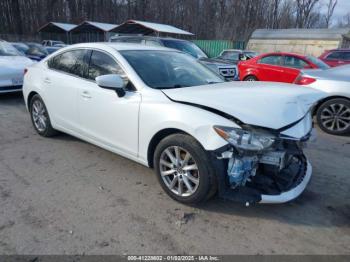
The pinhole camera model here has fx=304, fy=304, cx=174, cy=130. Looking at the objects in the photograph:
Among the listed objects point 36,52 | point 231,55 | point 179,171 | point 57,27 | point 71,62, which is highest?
point 71,62

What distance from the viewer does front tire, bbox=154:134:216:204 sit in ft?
9.58

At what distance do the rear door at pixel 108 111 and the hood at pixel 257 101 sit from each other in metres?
0.53

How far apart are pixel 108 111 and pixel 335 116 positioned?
4.65m

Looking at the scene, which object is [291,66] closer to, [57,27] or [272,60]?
[272,60]

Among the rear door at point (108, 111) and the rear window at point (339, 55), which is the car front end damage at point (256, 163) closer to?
the rear door at point (108, 111)

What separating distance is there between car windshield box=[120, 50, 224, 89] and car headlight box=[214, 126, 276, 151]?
3.62 ft

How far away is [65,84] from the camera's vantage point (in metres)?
4.40

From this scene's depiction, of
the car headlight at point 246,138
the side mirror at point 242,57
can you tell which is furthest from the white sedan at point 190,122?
the side mirror at point 242,57

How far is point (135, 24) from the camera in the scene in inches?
855

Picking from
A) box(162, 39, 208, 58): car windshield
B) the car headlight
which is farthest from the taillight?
box(162, 39, 208, 58): car windshield

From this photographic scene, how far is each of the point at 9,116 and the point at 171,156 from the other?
498 centimetres

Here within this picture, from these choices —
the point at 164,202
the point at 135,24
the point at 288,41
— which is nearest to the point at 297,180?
the point at 164,202

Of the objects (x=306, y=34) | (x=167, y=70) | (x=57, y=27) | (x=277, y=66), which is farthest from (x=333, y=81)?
(x=57, y=27)

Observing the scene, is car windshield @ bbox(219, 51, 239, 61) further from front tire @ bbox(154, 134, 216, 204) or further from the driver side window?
front tire @ bbox(154, 134, 216, 204)
